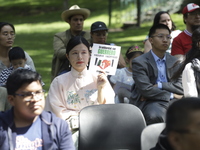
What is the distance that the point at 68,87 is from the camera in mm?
4906

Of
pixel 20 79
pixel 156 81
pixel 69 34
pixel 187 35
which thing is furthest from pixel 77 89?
pixel 187 35

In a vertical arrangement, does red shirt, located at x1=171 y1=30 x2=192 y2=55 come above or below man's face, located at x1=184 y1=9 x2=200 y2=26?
below

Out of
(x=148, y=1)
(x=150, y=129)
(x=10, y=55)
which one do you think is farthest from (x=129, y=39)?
(x=150, y=129)

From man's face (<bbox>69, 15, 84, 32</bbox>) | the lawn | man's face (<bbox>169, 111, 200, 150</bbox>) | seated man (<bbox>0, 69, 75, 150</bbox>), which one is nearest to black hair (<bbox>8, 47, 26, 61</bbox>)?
man's face (<bbox>69, 15, 84, 32</bbox>)

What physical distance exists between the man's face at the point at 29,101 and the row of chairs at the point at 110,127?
78 cm

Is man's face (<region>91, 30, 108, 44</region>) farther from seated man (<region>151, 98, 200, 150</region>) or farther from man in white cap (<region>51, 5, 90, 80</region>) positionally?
seated man (<region>151, 98, 200, 150</region>)

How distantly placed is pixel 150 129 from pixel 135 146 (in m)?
0.56

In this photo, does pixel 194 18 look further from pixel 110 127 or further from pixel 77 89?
pixel 110 127

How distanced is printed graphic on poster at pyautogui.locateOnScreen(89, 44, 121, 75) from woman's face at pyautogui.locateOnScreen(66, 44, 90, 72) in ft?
1.04

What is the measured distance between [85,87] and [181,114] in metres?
2.54

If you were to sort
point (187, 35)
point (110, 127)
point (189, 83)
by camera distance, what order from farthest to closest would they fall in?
1. point (187, 35)
2. point (189, 83)
3. point (110, 127)

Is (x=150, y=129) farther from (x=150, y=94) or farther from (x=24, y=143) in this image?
(x=150, y=94)

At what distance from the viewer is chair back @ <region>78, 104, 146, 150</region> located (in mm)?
4062

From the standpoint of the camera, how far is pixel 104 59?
5355 mm
